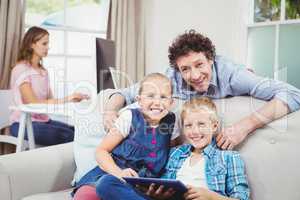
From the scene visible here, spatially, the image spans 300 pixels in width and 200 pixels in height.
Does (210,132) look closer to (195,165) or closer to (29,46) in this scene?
(195,165)

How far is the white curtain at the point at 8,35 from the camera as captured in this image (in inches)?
112

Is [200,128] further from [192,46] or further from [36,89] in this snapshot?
[36,89]

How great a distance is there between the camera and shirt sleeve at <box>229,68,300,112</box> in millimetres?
1464

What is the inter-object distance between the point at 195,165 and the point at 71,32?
2346 millimetres

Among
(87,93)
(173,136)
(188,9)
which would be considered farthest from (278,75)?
(173,136)

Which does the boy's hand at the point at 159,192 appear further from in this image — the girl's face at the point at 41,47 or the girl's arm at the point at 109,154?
the girl's face at the point at 41,47

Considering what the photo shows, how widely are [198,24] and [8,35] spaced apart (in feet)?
5.00

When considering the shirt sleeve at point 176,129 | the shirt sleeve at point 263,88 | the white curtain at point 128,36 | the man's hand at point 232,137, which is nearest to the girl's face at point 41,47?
the white curtain at point 128,36

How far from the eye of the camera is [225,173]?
1407 mm

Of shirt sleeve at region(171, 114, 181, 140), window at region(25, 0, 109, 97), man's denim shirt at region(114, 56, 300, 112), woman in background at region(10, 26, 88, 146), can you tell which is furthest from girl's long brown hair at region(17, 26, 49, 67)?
shirt sleeve at region(171, 114, 181, 140)

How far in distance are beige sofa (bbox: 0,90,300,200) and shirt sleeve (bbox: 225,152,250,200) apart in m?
0.04

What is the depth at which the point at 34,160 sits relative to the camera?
162cm

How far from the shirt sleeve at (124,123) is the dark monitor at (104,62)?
1.03 metres

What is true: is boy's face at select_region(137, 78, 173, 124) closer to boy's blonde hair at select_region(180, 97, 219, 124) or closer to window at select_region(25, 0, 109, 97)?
boy's blonde hair at select_region(180, 97, 219, 124)
